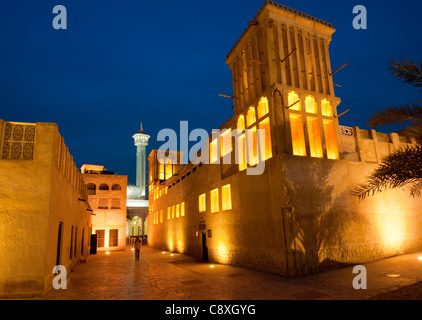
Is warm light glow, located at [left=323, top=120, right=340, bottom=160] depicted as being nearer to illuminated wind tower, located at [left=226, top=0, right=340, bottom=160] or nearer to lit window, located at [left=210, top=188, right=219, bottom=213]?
illuminated wind tower, located at [left=226, top=0, right=340, bottom=160]

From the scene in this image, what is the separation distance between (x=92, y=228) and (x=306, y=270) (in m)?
26.3

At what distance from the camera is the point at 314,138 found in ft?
48.1

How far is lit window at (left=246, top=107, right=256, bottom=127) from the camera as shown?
1556cm

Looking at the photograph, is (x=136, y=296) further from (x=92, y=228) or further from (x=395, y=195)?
(x=92, y=228)

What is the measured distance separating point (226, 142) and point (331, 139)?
20.7 ft

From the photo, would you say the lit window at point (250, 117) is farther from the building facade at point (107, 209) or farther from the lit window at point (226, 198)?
the building facade at point (107, 209)

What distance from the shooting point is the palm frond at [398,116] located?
7902 mm

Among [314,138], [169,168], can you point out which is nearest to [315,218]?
[314,138]

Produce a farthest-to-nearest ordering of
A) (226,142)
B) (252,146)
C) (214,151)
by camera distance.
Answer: (214,151) < (226,142) < (252,146)

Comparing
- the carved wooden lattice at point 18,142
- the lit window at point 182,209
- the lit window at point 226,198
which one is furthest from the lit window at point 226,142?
the carved wooden lattice at point 18,142

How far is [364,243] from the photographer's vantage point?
1351cm

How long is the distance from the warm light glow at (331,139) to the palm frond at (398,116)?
20.3ft

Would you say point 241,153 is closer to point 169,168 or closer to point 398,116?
point 398,116
